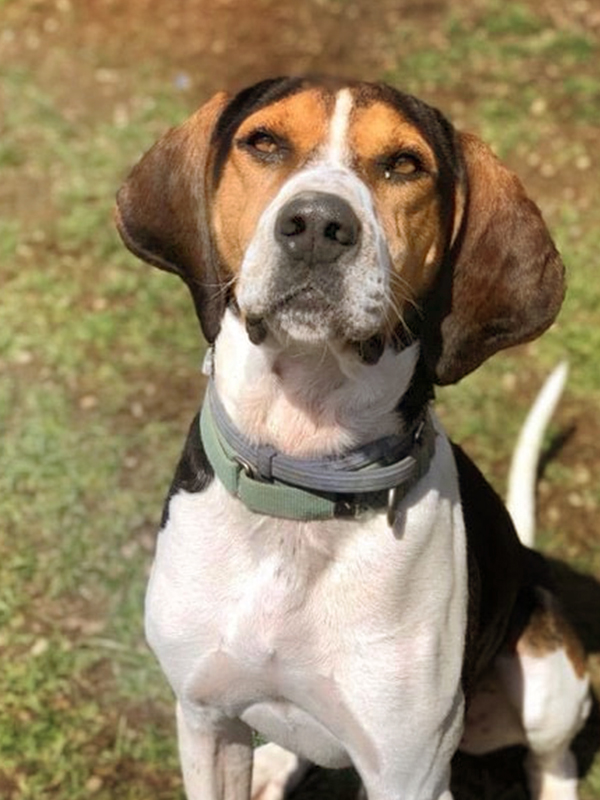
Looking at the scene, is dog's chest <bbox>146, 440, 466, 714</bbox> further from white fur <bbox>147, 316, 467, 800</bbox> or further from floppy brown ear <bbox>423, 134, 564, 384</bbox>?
floppy brown ear <bbox>423, 134, 564, 384</bbox>

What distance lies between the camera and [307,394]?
308cm

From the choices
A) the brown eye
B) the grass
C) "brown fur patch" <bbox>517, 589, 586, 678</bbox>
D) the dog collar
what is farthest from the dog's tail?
the brown eye

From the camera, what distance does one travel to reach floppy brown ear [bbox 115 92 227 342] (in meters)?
3.14

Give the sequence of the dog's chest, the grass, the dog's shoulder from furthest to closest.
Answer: the grass < the dog's shoulder < the dog's chest

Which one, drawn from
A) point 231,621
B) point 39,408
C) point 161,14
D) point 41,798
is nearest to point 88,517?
point 39,408

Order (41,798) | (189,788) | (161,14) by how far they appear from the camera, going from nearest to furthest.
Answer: (189,788)
(41,798)
(161,14)

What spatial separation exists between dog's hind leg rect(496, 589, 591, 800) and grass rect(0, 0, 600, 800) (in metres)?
0.57

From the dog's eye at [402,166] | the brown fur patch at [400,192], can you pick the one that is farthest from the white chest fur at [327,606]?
the dog's eye at [402,166]

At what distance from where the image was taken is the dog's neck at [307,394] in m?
3.04

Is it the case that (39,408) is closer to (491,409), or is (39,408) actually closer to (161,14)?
(491,409)

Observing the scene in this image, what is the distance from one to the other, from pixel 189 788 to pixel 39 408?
224cm

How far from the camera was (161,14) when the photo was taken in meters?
8.29

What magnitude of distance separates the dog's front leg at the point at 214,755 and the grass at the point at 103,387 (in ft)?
2.24

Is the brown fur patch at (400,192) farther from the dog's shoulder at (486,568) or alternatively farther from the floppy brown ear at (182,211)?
the dog's shoulder at (486,568)
